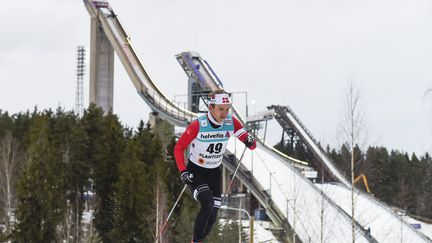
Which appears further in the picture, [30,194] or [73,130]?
[73,130]

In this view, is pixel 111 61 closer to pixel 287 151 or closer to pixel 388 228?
pixel 287 151

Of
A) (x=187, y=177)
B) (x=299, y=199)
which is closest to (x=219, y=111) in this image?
(x=187, y=177)

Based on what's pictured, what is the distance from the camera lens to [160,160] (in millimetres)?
42781

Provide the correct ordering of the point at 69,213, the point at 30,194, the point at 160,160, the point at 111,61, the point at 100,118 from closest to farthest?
the point at 30,194
the point at 69,213
the point at 160,160
the point at 100,118
the point at 111,61

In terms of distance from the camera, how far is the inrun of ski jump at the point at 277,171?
36594 millimetres

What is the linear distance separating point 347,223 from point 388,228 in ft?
10.3

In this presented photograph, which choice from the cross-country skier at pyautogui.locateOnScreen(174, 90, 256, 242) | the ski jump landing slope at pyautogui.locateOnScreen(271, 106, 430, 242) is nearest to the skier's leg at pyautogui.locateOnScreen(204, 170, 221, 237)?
the cross-country skier at pyautogui.locateOnScreen(174, 90, 256, 242)

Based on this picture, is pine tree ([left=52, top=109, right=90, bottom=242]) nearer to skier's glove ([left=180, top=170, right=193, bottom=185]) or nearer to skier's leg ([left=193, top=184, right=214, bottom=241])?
skier's leg ([left=193, top=184, right=214, bottom=241])

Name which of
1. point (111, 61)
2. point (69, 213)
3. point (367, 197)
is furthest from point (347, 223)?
point (111, 61)

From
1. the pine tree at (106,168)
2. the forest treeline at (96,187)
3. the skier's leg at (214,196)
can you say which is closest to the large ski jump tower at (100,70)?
the forest treeline at (96,187)

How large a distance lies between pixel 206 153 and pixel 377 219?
1339 inches

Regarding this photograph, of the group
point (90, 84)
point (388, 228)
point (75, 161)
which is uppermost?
point (90, 84)

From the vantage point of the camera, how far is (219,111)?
9.02 meters

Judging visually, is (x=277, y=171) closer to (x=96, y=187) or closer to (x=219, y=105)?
(x=96, y=187)
